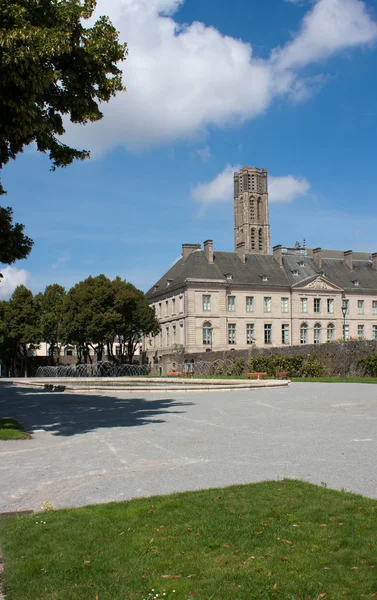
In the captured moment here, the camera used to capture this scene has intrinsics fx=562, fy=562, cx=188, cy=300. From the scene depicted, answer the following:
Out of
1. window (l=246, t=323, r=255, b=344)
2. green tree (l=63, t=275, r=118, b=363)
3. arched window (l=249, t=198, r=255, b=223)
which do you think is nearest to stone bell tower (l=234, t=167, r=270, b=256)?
arched window (l=249, t=198, r=255, b=223)

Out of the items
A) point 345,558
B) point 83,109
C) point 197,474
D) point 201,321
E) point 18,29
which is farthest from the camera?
point 201,321

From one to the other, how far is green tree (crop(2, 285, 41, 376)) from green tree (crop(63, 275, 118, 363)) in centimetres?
530

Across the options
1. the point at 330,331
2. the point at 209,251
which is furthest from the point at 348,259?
the point at 209,251

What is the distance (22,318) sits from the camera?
61281 mm

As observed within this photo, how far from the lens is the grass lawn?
3.73m

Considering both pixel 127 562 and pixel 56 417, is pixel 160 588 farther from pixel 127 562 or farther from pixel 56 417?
pixel 56 417

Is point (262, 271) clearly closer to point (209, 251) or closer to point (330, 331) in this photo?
point (209, 251)

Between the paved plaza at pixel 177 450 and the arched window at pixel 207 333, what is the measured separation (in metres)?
48.8

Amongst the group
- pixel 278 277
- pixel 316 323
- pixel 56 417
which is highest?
pixel 278 277

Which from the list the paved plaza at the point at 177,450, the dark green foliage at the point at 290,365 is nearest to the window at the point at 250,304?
the dark green foliage at the point at 290,365

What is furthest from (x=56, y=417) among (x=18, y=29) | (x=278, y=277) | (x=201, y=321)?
(x=278, y=277)

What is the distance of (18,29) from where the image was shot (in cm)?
966

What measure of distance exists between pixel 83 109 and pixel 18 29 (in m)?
3.19

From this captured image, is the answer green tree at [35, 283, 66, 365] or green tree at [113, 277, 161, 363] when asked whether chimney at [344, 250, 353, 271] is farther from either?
green tree at [35, 283, 66, 365]
